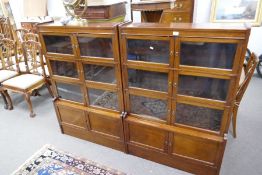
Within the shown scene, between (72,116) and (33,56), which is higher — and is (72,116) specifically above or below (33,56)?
below

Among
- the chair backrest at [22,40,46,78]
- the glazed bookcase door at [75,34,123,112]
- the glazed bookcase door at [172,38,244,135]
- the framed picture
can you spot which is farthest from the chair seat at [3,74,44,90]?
the framed picture

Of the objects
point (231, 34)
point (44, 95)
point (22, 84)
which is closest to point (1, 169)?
point (22, 84)

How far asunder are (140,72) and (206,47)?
22.4 inches

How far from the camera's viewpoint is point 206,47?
1.32 m

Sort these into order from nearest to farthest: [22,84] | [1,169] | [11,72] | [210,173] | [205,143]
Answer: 1. [205,143]
2. [210,173]
3. [1,169]
4. [22,84]
5. [11,72]

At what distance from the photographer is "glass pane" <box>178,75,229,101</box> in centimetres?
139

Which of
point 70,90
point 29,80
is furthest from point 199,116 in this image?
point 29,80

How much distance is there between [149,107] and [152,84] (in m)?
0.25

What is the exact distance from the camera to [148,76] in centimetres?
162

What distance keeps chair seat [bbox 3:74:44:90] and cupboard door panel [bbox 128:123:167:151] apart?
1735 mm

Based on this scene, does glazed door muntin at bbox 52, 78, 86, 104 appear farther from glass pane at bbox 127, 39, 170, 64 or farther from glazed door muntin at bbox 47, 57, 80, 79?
glass pane at bbox 127, 39, 170, 64

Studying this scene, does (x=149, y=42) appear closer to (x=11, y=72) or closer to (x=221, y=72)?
(x=221, y=72)

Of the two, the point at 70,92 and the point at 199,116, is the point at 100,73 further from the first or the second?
the point at 199,116

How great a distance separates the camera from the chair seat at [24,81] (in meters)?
2.70
